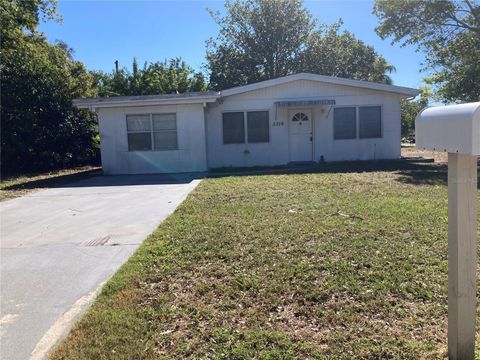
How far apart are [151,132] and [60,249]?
994cm

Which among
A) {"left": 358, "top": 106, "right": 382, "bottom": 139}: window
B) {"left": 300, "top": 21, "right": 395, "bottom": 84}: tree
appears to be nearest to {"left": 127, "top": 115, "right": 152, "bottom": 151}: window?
{"left": 358, "top": 106, "right": 382, "bottom": 139}: window

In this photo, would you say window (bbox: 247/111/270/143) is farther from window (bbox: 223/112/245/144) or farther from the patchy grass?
the patchy grass

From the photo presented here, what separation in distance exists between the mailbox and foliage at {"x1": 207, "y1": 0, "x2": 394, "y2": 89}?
29470mm

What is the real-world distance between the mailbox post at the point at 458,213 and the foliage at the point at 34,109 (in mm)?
17186

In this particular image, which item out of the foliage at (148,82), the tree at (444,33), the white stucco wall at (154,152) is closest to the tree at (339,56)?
the foliage at (148,82)

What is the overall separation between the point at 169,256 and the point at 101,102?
11142 mm

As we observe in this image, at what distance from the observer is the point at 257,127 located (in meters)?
15.6

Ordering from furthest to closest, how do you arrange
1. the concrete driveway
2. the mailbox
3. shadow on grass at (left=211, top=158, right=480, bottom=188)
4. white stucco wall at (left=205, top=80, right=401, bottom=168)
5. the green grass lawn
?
white stucco wall at (left=205, top=80, right=401, bottom=168)
shadow on grass at (left=211, top=158, right=480, bottom=188)
the concrete driveway
the green grass lawn
the mailbox

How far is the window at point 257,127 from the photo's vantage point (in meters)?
15.6

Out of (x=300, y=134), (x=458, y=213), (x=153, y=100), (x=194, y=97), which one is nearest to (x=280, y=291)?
(x=458, y=213)

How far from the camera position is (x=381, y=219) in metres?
6.20

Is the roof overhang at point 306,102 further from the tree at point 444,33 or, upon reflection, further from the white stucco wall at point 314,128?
the tree at point 444,33

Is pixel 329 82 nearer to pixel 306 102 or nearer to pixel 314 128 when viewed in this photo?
pixel 306 102

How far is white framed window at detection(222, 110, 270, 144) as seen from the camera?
15.6 metres
